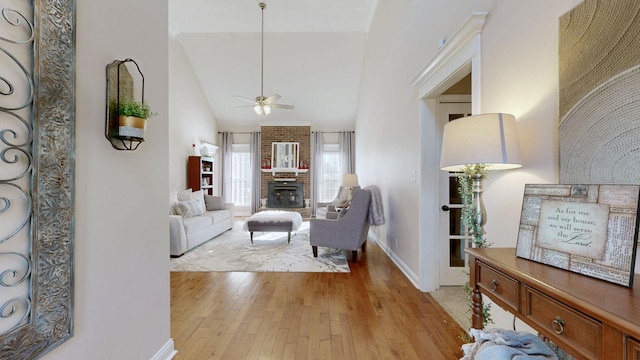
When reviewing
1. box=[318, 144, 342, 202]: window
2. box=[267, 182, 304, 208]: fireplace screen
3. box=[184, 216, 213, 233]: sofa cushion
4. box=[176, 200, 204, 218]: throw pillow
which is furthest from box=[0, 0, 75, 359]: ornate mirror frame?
box=[318, 144, 342, 202]: window

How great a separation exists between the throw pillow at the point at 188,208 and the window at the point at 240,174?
314cm

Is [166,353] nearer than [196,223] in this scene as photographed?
Yes

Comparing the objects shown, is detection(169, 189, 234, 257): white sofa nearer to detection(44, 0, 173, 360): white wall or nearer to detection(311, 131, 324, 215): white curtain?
detection(44, 0, 173, 360): white wall

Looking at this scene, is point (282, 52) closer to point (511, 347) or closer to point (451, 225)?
point (451, 225)

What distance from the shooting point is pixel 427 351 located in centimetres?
179

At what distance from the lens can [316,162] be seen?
8.07 m

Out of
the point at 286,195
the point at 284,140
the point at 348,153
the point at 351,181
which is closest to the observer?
the point at 351,181

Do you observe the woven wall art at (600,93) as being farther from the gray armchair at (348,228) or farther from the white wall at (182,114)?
the white wall at (182,114)

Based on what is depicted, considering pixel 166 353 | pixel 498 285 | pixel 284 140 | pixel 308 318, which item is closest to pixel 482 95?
pixel 498 285

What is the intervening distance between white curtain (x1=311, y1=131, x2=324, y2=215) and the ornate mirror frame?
23.1 ft

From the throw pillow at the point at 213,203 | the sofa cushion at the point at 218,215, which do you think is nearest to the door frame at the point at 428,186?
the sofa cushion at the point at 218,215

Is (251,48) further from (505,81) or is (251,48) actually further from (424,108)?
(505,81)

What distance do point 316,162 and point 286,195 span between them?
4.48 feet

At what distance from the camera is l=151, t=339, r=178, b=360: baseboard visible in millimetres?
1586
